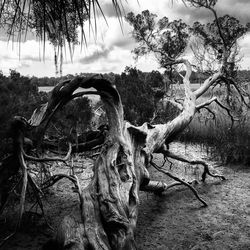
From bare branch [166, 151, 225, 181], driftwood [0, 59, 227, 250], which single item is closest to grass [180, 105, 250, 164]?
bare branch [166, 151, 225, 181]

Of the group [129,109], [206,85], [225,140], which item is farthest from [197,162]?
[206,85]

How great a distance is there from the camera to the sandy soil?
3.46 m

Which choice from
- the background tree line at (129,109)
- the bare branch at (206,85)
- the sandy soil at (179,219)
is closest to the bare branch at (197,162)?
the sandy soil at (179,219)

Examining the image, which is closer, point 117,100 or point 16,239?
point 16,239

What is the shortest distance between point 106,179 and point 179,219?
5.07 ft

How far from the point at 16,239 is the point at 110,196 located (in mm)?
1415

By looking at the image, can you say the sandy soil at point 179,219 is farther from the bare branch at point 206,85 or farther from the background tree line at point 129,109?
the bare branch at point 206,85

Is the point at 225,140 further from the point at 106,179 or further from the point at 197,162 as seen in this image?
the point at 106,179

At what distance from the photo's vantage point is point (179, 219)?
415 centimetres

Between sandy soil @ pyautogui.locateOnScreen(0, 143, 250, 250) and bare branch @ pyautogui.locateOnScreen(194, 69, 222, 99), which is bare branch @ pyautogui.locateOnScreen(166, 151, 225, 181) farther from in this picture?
bare branch @ pyautogui.locateOnScreen(194, 69, 222, 99)

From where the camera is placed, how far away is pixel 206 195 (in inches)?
203

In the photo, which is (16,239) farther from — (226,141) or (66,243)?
(226,141)

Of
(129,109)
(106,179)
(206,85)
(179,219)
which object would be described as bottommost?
(179,219)

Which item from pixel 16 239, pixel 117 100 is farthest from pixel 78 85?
pixel 16 239
